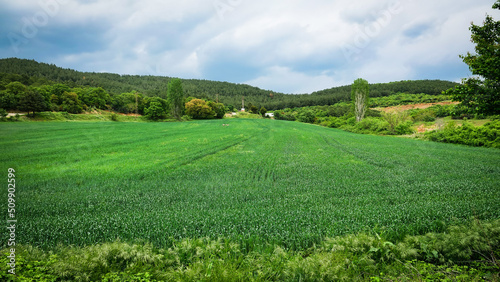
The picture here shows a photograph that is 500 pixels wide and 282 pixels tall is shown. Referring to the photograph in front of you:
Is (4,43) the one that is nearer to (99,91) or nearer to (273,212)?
(273,212)

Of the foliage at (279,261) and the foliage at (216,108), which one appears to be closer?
the foliage at (279,261)

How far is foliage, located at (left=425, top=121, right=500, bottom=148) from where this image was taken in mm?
24219

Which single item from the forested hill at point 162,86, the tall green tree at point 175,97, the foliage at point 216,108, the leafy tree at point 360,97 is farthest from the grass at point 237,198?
the foliage at point 216,108

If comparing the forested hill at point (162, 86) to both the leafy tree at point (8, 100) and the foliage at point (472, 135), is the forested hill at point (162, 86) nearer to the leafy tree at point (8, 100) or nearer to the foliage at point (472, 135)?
the leafy tree at point (8, 100)

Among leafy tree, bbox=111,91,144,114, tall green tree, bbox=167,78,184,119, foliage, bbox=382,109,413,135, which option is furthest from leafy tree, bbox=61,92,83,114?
foliage, bbox=382,109,413,135

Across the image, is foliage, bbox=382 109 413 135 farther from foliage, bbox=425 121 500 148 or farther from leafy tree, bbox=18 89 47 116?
leafy tree, bbox=18 89 47 116

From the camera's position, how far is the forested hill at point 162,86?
13.5m

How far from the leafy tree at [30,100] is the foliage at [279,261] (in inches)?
532

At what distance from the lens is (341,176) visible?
1156cm

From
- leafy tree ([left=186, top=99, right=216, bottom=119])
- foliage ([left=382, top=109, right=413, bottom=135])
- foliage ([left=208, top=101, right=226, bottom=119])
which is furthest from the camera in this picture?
foliage ([left=208, top=101, right=226, bottom=119])

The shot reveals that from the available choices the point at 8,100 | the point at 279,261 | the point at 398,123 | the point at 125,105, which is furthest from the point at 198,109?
the point at 279,261

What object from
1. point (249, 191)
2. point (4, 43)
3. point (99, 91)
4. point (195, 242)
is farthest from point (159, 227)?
point (99, 91)

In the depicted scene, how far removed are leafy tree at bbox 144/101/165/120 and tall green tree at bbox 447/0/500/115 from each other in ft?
219

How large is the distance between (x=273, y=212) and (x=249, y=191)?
2372 mm
